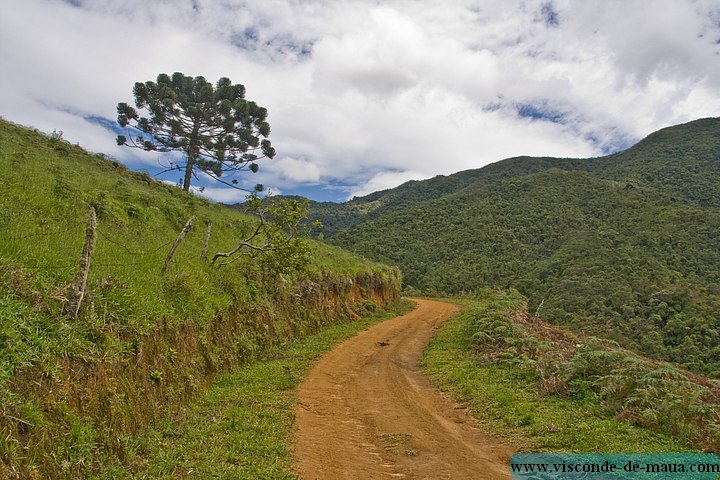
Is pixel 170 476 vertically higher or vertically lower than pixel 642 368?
lower

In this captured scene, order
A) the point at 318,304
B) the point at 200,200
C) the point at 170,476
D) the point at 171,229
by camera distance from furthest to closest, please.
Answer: the point at 200,200, the point at 318,304, the point at 171,229, the point at 170,476

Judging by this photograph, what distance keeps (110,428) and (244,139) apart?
3101 cm

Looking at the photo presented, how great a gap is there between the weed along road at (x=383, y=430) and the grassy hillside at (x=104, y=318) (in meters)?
2.53

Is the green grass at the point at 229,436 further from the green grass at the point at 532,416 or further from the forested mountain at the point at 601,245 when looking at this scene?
the forested mountain at the point at 601,245

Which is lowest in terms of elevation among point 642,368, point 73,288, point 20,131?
point 642,368

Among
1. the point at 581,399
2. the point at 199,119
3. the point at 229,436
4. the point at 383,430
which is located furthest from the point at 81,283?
the point at 199,119

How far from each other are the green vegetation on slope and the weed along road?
67 centimetres

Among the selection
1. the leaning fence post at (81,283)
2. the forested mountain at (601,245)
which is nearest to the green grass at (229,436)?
the leaning fence post at (81,283)

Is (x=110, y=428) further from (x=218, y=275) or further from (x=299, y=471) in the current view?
(x=218, y=275)

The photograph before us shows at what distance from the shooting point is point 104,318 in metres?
6.49

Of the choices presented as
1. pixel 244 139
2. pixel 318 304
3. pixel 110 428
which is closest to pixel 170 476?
pixel 110 428

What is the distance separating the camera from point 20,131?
21969mm

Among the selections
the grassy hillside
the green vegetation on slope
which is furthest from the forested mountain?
the grassy hillside

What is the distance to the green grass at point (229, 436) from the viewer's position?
581 centimetres
